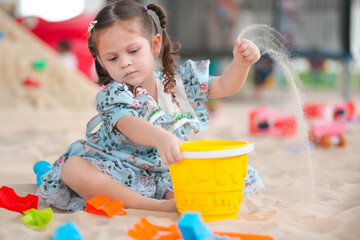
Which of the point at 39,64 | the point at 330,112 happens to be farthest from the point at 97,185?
the point at 39,64

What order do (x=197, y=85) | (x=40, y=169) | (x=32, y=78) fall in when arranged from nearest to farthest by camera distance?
(x=197, y=85)
(x=40, y=169)
(x=32, y=78)

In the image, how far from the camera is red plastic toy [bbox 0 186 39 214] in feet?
4.14

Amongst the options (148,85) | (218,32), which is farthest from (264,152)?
(218,32)

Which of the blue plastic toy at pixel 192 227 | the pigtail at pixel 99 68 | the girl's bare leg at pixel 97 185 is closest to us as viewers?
the blue plastic toy at pixel 192 227

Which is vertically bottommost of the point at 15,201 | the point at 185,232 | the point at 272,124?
the point at 272,124

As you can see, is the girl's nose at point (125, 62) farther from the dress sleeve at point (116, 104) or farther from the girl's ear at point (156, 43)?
the girl's ear at point (156, 43)

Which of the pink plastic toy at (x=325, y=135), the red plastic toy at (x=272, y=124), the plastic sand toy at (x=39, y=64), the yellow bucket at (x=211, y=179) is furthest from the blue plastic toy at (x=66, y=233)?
the plastic sand toy at (x=39, y=64)

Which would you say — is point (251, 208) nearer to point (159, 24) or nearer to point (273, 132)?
point (159, 24)

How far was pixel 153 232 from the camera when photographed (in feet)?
3.24

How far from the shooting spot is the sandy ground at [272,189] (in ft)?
3.42

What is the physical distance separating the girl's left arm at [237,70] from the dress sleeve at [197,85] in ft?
0.09

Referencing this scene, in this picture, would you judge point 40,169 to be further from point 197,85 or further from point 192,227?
point 192,227

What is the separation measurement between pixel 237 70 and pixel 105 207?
590mm

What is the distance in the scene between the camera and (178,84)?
1.48 meters
